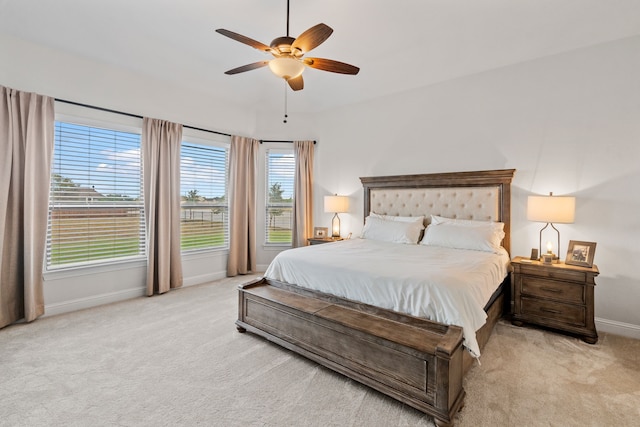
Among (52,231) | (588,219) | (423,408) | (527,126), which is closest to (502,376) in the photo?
(423,408)

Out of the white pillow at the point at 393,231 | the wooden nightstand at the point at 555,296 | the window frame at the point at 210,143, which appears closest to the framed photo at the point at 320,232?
the white pillow at the point at 393,231

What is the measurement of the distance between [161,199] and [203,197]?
828mm

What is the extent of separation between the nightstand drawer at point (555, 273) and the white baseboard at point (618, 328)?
75 centimetres

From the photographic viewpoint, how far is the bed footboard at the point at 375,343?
1645 mm

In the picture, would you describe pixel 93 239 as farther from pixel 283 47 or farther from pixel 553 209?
pixel 553 209

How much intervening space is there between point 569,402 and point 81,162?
5161 millimetres

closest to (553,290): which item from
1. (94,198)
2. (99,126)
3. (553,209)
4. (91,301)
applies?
(553,209)

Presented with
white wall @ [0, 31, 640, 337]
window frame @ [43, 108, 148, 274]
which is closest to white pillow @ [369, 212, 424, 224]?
white wall @ [0, 31, 640, 337]

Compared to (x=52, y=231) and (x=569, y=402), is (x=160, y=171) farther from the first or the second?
(x=569, y=402)

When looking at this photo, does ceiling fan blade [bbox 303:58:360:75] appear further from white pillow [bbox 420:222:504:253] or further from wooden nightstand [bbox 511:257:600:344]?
wooden nightstand [bbox 511:257:600:344]

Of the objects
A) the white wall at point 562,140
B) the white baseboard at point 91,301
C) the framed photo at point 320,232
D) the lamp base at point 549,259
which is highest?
the white wall at point 562,140

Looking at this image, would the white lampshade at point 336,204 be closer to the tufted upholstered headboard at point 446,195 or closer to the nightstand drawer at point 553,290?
the tufted upholstered headboard at point 446,195

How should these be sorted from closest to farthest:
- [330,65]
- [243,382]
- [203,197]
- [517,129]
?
[243,382] → [330,65] → [517,129] → [203,197]

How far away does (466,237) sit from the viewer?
10.8 ft
